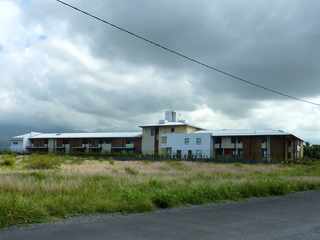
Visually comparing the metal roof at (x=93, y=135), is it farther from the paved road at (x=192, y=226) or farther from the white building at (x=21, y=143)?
the paved road at (x=192, y=226)

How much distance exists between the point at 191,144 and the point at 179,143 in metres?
2.87

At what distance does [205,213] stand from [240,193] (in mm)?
4933

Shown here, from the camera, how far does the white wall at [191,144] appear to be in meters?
85.7

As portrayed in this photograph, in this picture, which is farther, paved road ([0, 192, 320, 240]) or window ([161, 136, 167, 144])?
window ([161, 136, 167, 144])

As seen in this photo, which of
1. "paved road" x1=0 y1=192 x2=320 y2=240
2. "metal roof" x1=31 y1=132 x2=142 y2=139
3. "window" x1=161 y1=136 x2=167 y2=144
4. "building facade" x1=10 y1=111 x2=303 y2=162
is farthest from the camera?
"metal roof" x1=31 y1=132 x2=142 y2=139

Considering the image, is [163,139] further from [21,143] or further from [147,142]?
[21,143]

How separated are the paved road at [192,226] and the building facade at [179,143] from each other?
5853 centimetres

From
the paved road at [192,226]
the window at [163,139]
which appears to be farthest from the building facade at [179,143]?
the paved road at [192,226]

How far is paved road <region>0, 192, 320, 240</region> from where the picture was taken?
26.3 ft

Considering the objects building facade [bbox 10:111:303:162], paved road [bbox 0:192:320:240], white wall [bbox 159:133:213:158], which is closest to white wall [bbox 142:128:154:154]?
building facade [bbox 10:111:303:162]

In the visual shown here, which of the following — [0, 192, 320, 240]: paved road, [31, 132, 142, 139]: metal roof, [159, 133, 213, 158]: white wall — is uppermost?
[31, 132, 142, 139]: metal roof

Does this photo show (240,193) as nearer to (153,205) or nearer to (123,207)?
(153,205)

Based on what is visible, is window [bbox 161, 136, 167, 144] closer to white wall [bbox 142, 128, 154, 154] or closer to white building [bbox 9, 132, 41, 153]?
white wall [bbox 142, 128, 154, 154]

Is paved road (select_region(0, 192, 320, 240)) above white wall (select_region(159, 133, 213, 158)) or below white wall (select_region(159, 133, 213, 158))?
below
